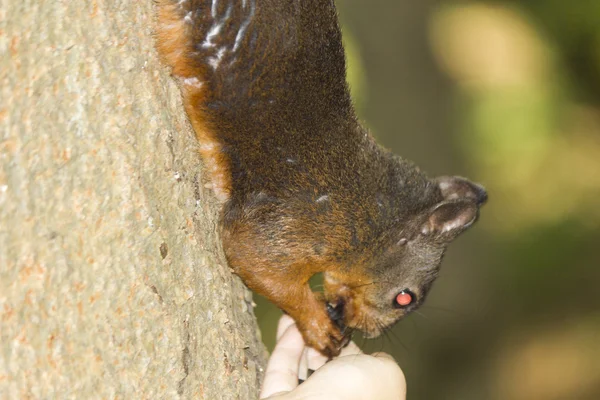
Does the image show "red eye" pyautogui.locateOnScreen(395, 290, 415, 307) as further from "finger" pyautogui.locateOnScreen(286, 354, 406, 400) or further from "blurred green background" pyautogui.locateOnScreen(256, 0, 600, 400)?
"blurred green background" pyautogui.locateOnScreen(256, 0, 600, 400)

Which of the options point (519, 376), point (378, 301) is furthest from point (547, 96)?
point (378, 301)

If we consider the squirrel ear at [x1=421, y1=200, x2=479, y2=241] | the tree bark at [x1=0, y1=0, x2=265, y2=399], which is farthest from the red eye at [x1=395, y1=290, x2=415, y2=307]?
the tree bark at [x1=0, y1=0, x2=265, y2=399]

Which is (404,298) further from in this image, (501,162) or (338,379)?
(501,162)

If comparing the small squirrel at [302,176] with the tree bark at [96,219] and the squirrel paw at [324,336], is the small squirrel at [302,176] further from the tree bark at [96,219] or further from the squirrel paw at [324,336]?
the tree bark at [96,219]

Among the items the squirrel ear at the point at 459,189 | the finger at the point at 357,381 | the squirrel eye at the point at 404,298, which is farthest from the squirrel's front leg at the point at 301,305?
the squirrel ear at the point at 459,189

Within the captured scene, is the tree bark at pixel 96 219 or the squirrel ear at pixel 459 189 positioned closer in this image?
the tree bark at pixel 96 219

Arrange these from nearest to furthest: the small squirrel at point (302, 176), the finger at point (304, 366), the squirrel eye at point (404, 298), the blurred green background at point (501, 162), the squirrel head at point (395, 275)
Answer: the small squirrel at point (302, 176) → the finger at point (304, 366) → the squirrel head at point (395, 275) → the squirrel eye at point (404, 298) → the blurred green background at point (501, 162)

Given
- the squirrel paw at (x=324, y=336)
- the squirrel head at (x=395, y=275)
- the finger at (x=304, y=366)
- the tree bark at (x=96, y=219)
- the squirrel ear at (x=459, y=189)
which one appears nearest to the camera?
the tree bark at (x=96, y=219)
